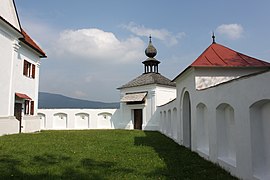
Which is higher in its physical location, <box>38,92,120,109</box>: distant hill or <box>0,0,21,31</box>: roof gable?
<box>0,0,21,31</box>: roof gable

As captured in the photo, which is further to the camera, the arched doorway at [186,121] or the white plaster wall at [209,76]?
the arched doorway at [186,121]

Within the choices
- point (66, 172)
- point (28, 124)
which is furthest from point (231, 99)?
point (28, 124)

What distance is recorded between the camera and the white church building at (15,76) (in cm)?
1471

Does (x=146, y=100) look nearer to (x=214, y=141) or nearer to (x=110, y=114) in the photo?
(x=110, y=114)

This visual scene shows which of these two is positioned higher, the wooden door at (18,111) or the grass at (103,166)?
the wooden door at (18,111)

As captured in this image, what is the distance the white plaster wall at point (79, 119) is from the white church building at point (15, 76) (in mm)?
7451

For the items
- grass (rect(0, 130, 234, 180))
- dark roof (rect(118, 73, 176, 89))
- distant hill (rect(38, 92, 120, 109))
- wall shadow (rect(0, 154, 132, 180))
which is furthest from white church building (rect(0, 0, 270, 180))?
distant hill (rect(38, 92, 120, 109))

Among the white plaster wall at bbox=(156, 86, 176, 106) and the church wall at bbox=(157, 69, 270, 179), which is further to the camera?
the white plaster wall at bbox=(156, 86, 176, 106)

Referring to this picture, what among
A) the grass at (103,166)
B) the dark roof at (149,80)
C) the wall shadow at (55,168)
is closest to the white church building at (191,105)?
the dark roof at (149,80)

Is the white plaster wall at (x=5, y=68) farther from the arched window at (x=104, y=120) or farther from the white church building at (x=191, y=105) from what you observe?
the arched window at (x=104, y=120)

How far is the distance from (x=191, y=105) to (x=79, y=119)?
67.3ft

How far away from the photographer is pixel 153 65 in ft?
96.8

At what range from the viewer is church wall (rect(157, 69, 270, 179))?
4.72 meters

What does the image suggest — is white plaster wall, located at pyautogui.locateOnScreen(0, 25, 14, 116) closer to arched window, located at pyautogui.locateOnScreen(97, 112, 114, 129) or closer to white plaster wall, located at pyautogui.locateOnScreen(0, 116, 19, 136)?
white plaster wall, located at pyautogui.locateOnScreen(0, 116, 19, 136)
